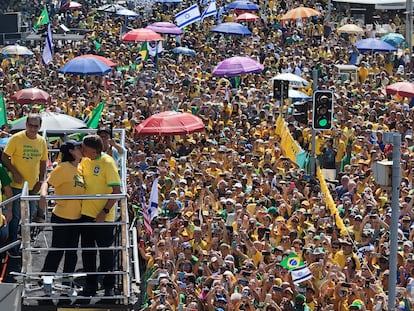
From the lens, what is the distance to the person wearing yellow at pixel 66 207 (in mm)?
9664

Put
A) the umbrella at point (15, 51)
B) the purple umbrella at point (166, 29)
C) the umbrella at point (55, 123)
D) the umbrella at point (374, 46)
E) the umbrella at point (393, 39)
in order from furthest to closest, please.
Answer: the purple umbrella at point (166, 29) < the umbrella at point (15, 51) < the umbrella at point (393, 39) < the umbrella at point (374, 46) < the umbrella at point (55, 123)

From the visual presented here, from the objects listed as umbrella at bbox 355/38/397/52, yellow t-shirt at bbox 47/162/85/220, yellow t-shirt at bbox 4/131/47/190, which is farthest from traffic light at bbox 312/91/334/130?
umbrella at bbox 355/38/397/52

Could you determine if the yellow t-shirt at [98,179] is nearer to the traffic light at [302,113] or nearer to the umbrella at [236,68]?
the traffic light at [302,113]

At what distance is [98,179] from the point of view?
31.9 feet

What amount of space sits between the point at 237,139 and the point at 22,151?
1054cm

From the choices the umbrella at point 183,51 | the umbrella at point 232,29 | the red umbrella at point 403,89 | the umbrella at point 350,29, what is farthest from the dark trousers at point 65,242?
the umbrella at point 350,29

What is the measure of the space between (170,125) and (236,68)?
6.64 meters

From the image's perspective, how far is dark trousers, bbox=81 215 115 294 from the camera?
31.2 feet

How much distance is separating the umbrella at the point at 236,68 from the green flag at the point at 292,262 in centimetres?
1312

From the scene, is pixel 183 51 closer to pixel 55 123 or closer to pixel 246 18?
pixel 246 18

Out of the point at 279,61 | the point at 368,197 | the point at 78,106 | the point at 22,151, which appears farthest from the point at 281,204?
the point at 279,61

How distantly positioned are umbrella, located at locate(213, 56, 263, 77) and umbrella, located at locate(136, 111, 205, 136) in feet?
19.6

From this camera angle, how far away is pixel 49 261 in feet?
32.1

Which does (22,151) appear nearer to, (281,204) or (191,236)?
(191,236)
